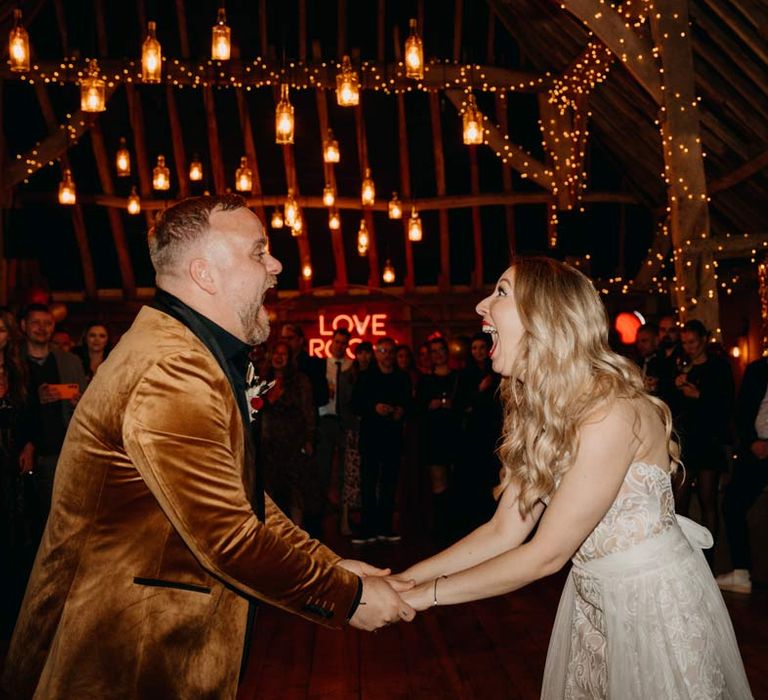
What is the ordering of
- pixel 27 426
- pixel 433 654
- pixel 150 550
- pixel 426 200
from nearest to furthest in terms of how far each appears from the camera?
pixel 150 550 → pixel 433 654 → pixel 27 426 → pixel 426 200

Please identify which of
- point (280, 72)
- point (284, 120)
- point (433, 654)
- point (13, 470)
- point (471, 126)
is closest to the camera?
point (433, 654)

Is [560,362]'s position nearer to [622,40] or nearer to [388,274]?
[622,40]

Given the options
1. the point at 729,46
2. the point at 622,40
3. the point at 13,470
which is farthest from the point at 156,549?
the point at 729,46

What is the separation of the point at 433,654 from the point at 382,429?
120 inches

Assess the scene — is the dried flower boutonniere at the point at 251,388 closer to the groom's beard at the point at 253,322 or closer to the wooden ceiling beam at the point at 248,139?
the groom's beard at the point at 253,322

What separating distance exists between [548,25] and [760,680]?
851 cm

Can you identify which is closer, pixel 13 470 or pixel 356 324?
pixel 13 470

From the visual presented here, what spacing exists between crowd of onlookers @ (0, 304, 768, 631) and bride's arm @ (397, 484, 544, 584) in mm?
2977

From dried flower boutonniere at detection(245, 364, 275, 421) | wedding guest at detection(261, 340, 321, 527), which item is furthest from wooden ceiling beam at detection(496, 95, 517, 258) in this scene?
dried flower boutonniere at detection(245, 364, 275, 421)

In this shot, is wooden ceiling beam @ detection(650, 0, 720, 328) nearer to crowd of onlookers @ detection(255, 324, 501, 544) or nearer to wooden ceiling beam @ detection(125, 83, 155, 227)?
crowd of onlookers @ detection(255, 324, 501, 544)

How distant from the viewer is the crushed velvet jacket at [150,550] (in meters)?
1.87

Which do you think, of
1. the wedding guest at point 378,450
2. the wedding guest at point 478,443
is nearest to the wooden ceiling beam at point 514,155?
the wedding guest at point 478,443

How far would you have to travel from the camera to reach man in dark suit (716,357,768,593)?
5.47 meters

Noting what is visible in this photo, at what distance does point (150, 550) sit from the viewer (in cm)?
191
